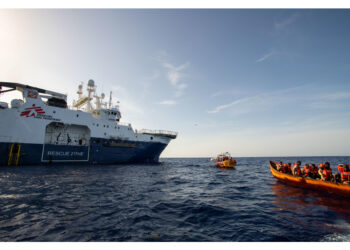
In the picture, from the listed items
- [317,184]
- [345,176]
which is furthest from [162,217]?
[345,176]

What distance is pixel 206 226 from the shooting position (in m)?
5.18

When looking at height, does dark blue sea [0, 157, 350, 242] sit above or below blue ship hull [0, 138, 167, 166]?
below

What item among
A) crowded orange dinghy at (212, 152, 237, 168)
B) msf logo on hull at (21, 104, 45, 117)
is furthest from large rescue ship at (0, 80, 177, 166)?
crowded orange dinghy at (212, 152, 237, 168)

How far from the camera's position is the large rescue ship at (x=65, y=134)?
20.3 m

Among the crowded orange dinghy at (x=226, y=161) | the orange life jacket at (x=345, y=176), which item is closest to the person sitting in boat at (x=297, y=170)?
the orange life jacket at (x=345, y=176)

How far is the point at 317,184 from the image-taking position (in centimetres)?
1073

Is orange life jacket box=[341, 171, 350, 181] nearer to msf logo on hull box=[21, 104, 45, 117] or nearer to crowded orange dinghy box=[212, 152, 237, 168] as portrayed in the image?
crowded orange dinghy box=[212, 152, 237, 168]

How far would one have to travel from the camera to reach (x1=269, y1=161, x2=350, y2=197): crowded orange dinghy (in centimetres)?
932

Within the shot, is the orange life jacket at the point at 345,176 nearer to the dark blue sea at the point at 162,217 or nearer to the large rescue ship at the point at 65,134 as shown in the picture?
the dark blue sea at the point at 162,217

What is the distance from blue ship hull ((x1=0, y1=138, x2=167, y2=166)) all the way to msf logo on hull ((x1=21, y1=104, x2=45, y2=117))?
387 cm

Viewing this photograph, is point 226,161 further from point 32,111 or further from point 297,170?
point 32,111

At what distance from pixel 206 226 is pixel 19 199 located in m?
8.40

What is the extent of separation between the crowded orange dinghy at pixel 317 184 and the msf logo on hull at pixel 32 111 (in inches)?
1139

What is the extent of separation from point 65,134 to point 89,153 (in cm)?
460
